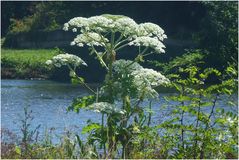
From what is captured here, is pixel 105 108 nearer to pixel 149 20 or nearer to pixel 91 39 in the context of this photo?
pixel 91 39

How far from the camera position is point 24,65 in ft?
150

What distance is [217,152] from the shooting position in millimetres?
7332

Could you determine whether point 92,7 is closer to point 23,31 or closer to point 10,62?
point 23,31

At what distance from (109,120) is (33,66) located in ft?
123

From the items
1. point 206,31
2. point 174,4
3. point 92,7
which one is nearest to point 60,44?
point 92,7

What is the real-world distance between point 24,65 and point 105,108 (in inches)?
1507

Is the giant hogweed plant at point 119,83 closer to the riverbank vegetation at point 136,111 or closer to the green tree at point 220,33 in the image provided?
the riverbank vegetation at point 136,111

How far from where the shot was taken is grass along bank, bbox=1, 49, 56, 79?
44.3 metres

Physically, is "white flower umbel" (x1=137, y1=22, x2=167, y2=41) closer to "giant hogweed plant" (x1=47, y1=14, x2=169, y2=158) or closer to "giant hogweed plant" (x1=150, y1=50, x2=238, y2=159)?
"giant hogweed plant" (x1=47, y1=14, x2=169, y2=158)

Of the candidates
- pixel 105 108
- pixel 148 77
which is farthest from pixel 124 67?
pixel 105 108

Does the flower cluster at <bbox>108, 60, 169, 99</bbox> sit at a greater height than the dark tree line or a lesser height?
lesser

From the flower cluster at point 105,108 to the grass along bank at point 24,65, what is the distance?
3423 cm

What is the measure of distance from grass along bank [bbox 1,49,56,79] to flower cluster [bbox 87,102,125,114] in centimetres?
3423

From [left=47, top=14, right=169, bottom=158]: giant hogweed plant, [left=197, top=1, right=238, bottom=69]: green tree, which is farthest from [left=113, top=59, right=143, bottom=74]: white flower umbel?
[left=197, top=1, right=238, bottom=69]: green tree
